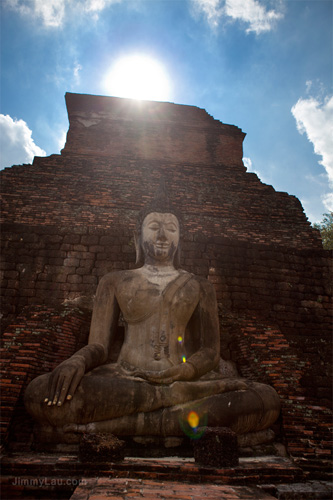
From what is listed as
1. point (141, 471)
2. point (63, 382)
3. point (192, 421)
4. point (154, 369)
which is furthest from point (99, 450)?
point (154, 369)

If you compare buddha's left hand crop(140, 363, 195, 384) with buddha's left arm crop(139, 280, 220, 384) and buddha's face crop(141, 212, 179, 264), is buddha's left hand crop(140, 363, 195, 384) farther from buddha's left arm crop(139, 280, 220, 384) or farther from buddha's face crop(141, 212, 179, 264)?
buddha's face crop(141, 212, 179, 264)

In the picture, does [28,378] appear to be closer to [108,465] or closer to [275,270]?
[108,465]

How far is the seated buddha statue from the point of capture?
126 inches

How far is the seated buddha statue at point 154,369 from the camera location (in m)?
3.20

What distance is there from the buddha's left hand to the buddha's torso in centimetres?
22

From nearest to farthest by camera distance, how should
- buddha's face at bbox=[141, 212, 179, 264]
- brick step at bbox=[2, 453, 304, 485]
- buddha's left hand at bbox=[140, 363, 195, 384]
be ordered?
1. brick step at bbox=[2, 453, 304, 485]
2. buddha's left hand at bbox=[140, 363, 195, 384]
3. buddha's face at bbox=[141, 212, 179, 264]

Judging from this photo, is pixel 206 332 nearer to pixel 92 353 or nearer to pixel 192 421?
pixel 192 421

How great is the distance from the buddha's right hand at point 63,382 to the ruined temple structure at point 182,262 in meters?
0.96

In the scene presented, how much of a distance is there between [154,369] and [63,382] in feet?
3.31

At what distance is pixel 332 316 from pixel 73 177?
8.14 metres

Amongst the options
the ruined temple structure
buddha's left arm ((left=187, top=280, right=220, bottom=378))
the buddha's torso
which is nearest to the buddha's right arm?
the buddha's torso

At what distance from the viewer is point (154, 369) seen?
371cm

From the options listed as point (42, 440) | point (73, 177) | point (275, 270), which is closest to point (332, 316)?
point (275, 270)

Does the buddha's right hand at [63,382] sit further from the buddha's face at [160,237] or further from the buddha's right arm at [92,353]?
the buddha's face at [160,237]
